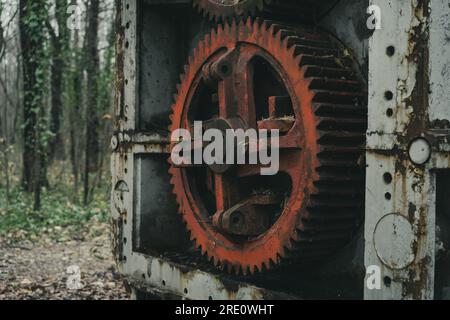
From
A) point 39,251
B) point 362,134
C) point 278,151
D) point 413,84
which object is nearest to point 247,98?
point 278,151

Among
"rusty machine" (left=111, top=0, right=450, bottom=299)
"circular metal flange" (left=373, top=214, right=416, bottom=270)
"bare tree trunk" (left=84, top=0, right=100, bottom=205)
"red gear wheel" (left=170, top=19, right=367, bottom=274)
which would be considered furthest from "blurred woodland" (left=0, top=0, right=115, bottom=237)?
"circular metal flange" (left=373, top=214, right=416, bottom=270)

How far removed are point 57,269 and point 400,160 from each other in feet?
16.1

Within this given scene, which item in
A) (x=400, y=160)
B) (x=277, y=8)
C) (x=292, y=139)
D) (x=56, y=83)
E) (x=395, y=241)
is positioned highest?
(x=56, y=83)

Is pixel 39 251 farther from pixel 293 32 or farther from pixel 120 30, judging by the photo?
pixel 293 32

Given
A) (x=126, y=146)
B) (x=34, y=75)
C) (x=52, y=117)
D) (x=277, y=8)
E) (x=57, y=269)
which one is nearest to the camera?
(x=277, y=8)

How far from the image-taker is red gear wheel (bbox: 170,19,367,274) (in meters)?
2.69

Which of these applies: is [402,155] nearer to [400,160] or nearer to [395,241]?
[400,160]

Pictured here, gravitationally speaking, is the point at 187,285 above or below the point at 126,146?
below

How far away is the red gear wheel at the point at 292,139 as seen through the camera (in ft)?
8.84

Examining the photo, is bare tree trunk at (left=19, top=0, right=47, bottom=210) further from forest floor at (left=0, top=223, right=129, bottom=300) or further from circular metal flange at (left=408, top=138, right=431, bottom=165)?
circular metal flange at (left=408, top=138, right=431, bottom=165)

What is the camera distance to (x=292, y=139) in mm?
2734

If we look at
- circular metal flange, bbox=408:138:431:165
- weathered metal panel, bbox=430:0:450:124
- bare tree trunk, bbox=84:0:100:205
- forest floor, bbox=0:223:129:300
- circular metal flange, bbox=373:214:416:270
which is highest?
bare tree trunk, bbox=84:0:100:205

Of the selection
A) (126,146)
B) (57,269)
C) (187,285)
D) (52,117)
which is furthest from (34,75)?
(187,285)
